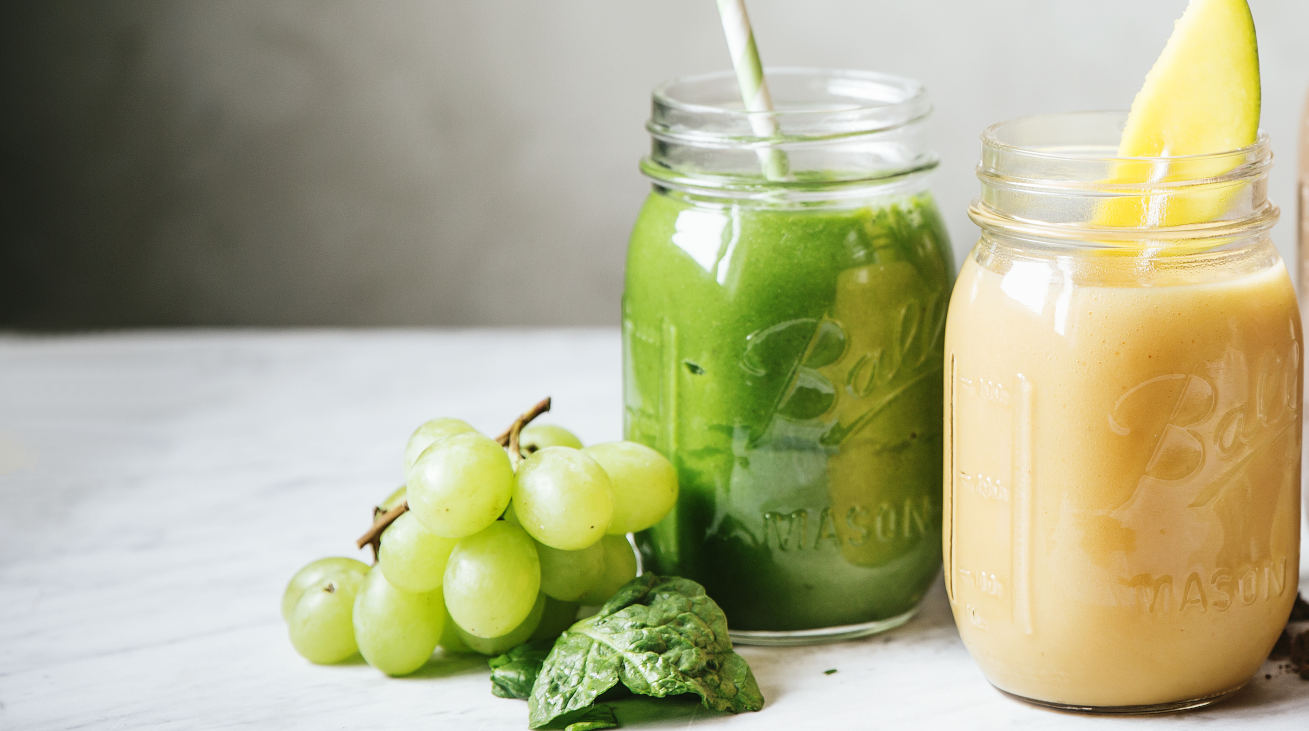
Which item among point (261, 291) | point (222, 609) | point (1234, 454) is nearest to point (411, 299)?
point (261, 291)

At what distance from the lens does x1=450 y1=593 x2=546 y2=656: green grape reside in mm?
904

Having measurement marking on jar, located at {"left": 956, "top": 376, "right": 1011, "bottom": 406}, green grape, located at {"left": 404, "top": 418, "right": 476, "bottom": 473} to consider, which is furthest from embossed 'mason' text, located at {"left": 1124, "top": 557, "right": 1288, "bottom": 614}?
green grape, located at {"left": 404, "top": 418, "right": 476, "bottom": 473}

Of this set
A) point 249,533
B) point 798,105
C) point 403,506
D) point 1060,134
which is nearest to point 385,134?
point 249,533

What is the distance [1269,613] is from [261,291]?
56.1 inches

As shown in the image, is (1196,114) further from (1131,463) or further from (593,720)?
(593,720)

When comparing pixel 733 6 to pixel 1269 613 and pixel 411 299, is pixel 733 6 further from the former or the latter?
pixel 411 299

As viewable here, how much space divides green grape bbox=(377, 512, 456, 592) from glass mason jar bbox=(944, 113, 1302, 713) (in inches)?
13.1

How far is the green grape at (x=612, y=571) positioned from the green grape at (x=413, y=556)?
104 mm

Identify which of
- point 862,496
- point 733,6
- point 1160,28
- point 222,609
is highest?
point 733,6

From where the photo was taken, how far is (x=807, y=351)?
2.89 feet

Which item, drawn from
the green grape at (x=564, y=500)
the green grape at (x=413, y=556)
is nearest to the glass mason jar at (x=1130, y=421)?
the green grape at (x=564, y=500)

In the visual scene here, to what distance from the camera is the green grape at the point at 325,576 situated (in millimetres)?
926

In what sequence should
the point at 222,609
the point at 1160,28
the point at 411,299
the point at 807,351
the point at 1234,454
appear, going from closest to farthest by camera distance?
the point at 1234,454, the point at 807,351, the point at 222,609, the point at 1160,28, the point at 411,299

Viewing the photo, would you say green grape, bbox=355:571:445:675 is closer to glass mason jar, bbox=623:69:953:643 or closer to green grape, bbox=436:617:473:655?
green grape, bbox=436:617:473:655
